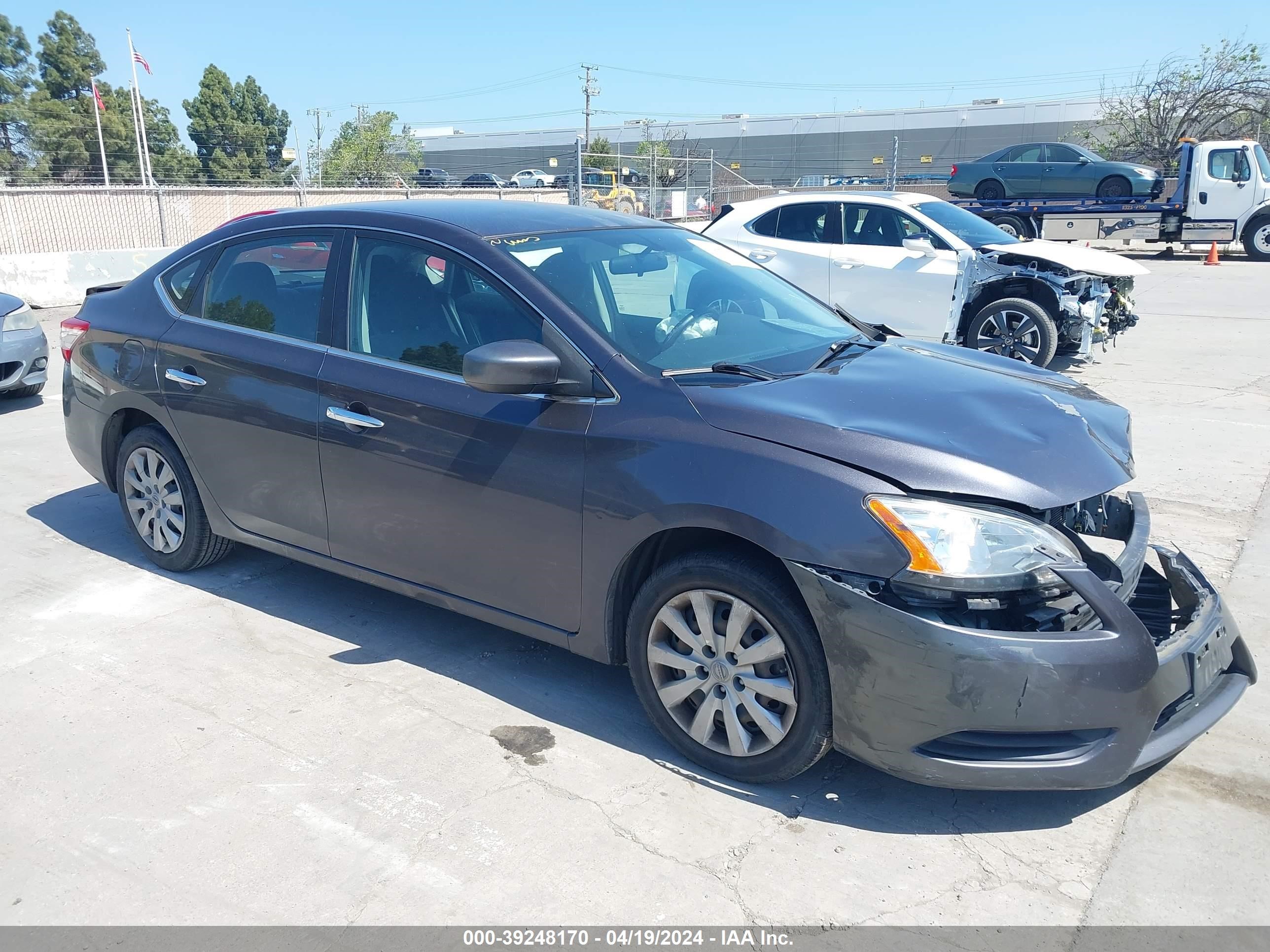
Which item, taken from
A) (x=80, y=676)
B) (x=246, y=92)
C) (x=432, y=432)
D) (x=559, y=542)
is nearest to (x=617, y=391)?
(x=559, y=542)

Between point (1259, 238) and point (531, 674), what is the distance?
80.0 ft

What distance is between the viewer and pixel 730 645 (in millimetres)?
Result: 3182

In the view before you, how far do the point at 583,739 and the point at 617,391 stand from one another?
1242 millimetres

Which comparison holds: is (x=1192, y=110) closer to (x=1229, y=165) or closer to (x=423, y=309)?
(x=1229, y=165)

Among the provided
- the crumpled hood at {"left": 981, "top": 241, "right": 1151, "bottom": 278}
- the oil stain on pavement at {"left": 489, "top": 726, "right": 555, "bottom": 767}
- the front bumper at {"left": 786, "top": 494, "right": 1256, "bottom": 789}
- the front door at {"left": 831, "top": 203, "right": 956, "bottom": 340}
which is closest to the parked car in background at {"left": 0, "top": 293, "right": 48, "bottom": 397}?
the oil stain on pavement at {"left": 489, "top": 726, "right": 555, "bottom": 767}

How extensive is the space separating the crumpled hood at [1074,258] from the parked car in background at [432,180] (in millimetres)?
24876

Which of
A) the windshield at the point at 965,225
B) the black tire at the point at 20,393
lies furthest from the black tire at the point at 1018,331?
the black tire at the point at 20,393

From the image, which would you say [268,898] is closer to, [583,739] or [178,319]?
[583,739]

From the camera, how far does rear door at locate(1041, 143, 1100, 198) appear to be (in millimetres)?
24750

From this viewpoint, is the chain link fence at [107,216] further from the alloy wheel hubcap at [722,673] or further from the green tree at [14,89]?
the green tree at [14,89]

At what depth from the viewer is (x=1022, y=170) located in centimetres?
2505

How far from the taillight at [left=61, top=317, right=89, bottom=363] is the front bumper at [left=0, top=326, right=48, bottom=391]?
3.71 metres

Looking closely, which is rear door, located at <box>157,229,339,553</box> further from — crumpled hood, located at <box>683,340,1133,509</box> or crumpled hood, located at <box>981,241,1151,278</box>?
crumpled hood, located at <box>981,241,1151,278</box>

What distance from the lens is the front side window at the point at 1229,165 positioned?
73.0 ft
